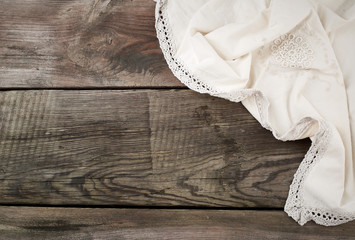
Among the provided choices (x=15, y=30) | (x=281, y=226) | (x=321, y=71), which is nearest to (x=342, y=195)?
(x=281, y=226)

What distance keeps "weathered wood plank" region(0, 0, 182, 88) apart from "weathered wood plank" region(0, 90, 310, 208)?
0.14ft

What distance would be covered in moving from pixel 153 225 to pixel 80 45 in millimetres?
446

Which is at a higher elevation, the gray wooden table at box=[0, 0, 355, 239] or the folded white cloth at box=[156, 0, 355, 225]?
the folded white cloth at box=[156, 0, 355, 225]

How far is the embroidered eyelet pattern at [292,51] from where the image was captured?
0.69m

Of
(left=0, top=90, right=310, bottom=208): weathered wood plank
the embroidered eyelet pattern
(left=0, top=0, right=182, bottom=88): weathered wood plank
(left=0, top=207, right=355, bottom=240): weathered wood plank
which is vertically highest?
the embroidered eyelet pattern

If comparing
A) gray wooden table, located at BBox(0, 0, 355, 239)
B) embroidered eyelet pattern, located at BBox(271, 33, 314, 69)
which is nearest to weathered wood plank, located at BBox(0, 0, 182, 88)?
gray wooden table, located at BBox(0, 0, 355, 239)

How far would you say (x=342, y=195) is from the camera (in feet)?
2.09

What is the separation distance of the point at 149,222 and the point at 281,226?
0.28m

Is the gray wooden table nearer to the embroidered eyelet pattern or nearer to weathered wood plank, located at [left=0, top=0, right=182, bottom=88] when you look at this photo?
weathered wood plank, located at [left=0, top=0, right=182, bottom=88]

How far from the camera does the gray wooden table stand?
2.29 feet

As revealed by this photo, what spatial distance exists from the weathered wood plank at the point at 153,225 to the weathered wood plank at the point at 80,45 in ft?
0.94

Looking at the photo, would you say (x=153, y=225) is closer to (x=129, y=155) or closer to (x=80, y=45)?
(x=129, y=155)

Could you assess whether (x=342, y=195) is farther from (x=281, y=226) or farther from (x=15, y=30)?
(x=15, y=30)

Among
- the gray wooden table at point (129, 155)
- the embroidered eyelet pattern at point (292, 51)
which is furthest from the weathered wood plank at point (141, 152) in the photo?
the embroidered eyelet pattern at point (292, 51)
